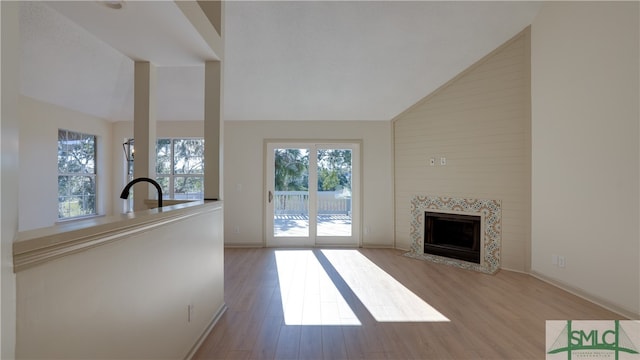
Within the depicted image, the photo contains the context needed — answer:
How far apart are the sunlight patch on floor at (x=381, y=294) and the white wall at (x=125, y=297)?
1507 mm

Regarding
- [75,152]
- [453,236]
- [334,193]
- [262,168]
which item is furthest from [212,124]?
[453,236]

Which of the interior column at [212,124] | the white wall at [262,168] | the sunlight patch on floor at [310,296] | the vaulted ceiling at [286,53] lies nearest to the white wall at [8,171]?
the vaulted ceiling at [286,53]

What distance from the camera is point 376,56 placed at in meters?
3.59

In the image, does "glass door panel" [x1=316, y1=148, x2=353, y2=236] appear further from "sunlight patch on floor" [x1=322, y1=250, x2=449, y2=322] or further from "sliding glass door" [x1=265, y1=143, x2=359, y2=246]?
"sunlight patch on floor" [x1=322, y1=250, x2=449, y2=322]

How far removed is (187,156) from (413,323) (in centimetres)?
461

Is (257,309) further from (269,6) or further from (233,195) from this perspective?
(269,6)

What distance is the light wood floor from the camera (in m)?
1.98

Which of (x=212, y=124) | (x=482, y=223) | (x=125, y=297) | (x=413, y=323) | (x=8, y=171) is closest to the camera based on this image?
(x=8, y=171)

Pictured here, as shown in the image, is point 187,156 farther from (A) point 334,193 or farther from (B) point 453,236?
(B) point 453,236

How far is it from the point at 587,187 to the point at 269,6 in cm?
375

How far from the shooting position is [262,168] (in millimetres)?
4973

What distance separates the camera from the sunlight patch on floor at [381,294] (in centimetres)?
249

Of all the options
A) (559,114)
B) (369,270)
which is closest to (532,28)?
(559,114)
